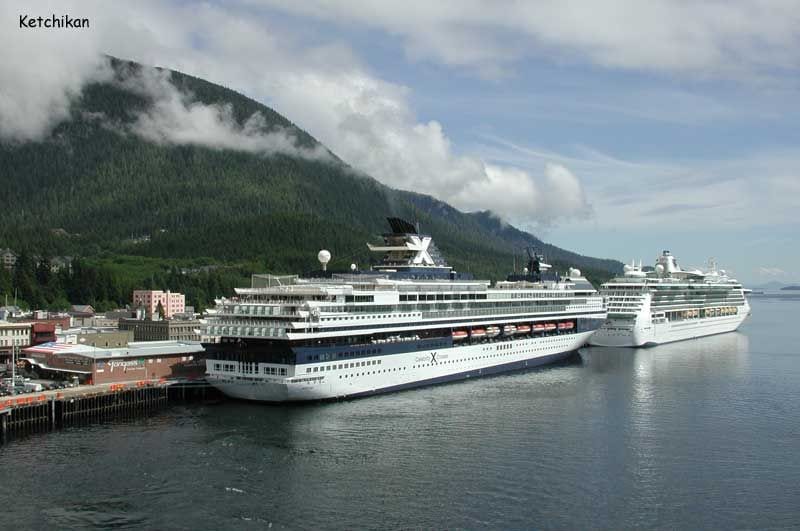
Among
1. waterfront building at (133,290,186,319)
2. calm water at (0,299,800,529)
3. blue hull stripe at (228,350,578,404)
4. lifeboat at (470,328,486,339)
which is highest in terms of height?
waterfront building at (133,290,186,319)

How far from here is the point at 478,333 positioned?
238 feet

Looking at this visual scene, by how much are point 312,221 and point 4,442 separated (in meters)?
153

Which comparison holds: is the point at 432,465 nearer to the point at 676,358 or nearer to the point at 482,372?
the point at 482,372

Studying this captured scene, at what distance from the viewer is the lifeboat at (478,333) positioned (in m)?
71.9

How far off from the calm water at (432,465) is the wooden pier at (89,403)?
9.51ft

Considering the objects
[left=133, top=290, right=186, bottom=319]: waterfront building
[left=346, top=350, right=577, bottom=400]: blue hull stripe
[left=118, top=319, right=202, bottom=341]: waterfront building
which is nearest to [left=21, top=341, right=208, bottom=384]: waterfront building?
[left=118, top=319, right=202, bottom=341]: waterfront building

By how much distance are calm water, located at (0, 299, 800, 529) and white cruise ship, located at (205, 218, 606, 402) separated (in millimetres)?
2160

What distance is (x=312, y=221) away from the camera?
199 metres

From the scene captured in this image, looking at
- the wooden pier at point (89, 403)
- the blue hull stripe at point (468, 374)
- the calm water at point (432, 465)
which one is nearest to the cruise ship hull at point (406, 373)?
the blue hull stripe at point (468, 374)

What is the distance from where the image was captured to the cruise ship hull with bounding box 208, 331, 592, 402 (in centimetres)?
5485

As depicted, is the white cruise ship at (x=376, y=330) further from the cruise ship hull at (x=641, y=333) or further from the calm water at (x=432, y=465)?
the cruise ship hull at (x=641, y=333)

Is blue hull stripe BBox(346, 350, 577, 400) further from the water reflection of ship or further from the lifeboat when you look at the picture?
the water reflection of ship

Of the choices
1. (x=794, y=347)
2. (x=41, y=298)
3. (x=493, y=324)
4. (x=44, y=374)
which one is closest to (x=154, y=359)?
(x=44, y=374)

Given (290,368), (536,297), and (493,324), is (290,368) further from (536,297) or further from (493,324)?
(536,297)
